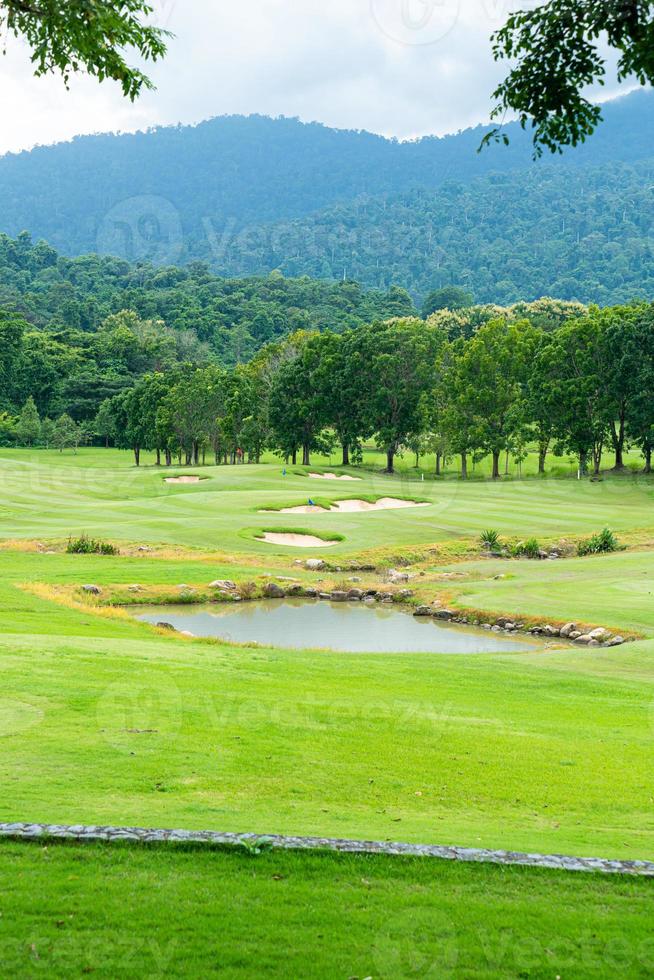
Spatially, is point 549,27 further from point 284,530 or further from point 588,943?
point 284,530

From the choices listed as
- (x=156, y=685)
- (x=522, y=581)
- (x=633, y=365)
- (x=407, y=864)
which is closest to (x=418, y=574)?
(x=522, y=581)

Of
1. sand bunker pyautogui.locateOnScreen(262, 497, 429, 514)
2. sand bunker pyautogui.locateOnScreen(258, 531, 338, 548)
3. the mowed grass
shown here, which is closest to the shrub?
the mowed grass

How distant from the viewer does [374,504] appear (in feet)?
196

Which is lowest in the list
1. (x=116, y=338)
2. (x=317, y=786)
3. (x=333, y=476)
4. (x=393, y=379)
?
(x=317, y=786)

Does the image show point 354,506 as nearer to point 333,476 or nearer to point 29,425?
point 333,476

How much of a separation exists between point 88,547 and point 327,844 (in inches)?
1302

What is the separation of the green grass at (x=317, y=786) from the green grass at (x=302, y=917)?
0.02 meters

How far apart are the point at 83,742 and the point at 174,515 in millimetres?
39028

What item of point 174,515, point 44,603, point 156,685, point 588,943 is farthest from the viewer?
point 174,515

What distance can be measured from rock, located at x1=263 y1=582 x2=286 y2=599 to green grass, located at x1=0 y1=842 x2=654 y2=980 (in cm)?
2628

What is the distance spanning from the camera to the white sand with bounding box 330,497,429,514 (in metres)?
57.1

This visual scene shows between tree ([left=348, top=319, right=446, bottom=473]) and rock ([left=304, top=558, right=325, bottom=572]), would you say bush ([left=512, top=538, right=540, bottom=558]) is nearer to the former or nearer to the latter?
rock ([left=304, top=558, right=325, bottom=572])

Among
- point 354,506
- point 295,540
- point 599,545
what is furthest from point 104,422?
point 599,545

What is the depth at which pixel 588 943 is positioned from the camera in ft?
24.3
